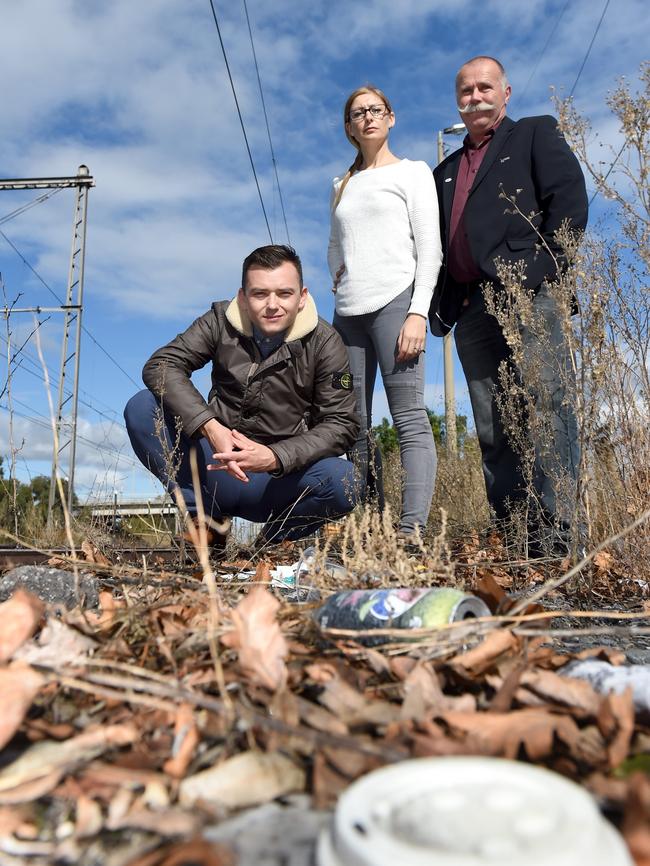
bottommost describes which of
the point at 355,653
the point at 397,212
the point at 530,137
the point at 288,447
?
the point at 355,653

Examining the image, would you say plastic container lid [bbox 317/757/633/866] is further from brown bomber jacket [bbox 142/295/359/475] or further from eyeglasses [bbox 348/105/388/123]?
eyeglasses [bbox 348/105/388/123]

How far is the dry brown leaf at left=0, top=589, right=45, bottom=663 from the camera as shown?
1.33 meters

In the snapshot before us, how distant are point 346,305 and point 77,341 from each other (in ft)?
49.6

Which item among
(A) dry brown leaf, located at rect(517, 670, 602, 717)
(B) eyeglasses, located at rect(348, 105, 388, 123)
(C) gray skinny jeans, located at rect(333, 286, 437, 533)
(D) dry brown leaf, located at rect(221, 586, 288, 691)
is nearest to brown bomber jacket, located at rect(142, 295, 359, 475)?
(C) gray skinny jeans, located at rect(333, 286, 437, 533)

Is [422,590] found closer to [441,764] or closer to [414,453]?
[441,764]

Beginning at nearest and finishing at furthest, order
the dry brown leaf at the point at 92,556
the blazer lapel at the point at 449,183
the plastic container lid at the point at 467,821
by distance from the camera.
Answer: the plastic container lid at the point at 467,821, the dry brown leaf at the point at 92,556, the blazer lapel at the point at 449,183

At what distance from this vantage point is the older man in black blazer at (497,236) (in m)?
3.90

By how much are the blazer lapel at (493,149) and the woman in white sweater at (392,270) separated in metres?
0.28

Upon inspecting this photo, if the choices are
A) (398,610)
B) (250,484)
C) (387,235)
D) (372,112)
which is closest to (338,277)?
(387,235)

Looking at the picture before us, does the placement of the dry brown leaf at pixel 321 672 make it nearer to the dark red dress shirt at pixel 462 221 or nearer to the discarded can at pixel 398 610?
the discarded can at pixel 398 610

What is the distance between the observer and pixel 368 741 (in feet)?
3.60

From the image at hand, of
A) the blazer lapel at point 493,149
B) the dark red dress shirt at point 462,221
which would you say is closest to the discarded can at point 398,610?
the dark red dress shirt at point 462,221

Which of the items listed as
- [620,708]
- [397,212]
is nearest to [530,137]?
[397,212]

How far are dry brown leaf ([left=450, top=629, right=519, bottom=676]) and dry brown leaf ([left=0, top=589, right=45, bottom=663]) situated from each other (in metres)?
0.82
